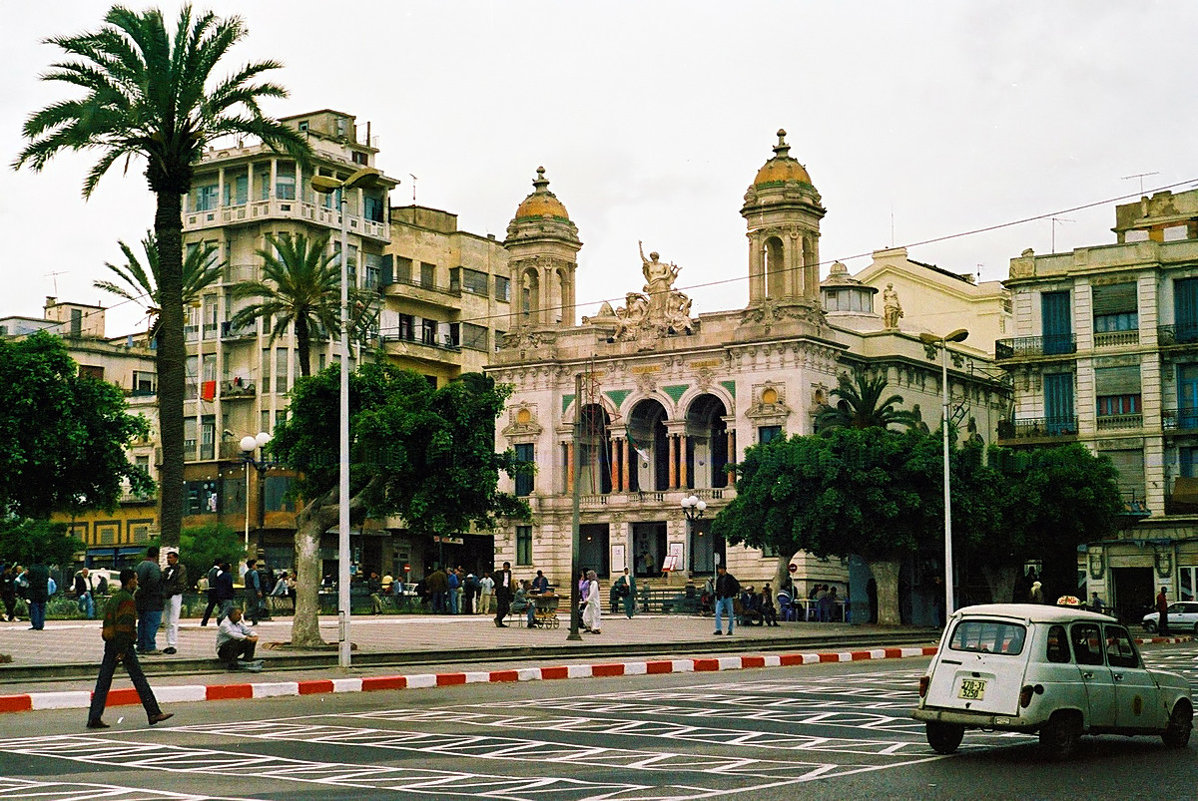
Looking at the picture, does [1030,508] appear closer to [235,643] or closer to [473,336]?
[235,643]

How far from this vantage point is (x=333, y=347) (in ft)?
227

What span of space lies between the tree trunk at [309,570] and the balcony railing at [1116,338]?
3984 cm

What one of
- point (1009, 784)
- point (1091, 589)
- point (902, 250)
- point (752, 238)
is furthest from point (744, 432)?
point (1009, 784)

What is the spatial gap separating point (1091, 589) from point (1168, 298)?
37.7ft

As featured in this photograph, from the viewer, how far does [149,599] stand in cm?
2447

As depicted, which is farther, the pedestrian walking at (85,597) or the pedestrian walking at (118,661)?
the pedestrian walking at (85,597)

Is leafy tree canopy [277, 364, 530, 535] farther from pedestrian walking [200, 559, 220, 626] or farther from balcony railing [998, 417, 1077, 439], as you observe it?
balcony railing [998, 417, 1077, 439]

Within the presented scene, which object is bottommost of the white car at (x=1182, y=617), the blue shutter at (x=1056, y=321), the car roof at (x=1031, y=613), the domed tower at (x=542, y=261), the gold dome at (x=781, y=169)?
the white car at (x=1182, y=617)

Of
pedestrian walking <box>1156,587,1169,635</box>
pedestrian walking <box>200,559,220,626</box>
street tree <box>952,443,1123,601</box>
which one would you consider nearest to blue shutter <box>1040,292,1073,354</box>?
street tree <box>952,443,1123,601</box>

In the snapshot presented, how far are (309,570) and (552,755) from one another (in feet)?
49.5

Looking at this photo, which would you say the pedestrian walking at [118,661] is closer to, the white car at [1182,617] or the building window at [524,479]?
the white car at [1182,617]

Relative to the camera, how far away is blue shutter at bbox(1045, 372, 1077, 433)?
61250 mm

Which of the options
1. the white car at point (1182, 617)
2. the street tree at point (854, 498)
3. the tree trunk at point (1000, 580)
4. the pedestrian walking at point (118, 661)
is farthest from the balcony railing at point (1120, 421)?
the pedestrian walking at point (118, 661)

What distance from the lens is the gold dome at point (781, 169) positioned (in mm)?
68062
